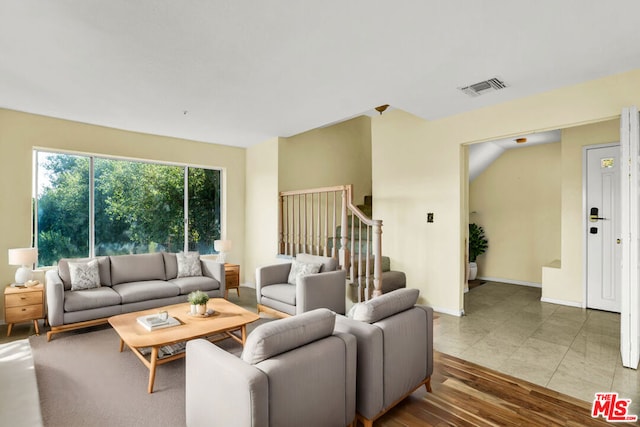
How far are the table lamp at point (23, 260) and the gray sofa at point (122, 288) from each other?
0.22m

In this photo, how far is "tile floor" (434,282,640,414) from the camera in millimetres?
2664

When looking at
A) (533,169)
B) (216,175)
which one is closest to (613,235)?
(533,169)

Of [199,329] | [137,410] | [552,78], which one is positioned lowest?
[137,410]

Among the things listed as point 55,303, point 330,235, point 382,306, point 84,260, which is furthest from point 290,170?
point 382,306

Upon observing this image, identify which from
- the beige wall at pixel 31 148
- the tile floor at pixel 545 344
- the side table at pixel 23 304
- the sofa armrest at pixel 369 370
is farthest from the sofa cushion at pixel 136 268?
the tile floor at pixel 545 344

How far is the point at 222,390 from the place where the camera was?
5.31ft

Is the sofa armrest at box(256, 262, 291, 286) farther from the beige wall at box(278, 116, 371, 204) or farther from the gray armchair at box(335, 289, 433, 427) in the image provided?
the gray armchair at box(335, 289, 433, 427)

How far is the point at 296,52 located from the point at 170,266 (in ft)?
11.8

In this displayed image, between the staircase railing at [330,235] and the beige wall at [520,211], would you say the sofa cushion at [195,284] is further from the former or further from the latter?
the beige wall at [520,211]

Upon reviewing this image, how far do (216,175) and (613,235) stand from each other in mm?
6301

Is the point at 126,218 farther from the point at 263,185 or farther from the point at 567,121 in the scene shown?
the point at 567,121

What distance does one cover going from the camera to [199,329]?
9.59 ft

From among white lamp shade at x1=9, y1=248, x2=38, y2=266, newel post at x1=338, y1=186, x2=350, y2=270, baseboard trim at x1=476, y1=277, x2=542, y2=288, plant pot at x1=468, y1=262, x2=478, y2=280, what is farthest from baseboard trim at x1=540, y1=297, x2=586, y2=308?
white lamp shade at x1=9, y1=248, x2=38, y2=266

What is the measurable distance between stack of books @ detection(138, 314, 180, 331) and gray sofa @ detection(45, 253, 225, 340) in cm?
103
